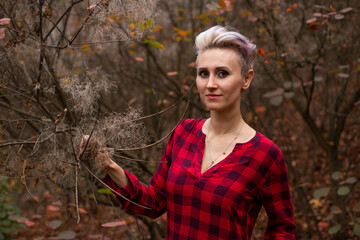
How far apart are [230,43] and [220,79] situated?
0.17m

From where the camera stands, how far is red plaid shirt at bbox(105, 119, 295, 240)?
1.62 m

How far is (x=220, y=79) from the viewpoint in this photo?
1648 mm

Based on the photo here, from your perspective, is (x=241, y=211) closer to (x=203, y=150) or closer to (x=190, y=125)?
(x=203, y=150)

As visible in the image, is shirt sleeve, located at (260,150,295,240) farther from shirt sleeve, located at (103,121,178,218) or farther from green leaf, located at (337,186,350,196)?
green leaf, located at (337,186,350,196)

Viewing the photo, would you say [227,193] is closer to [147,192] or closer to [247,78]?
[147,192]

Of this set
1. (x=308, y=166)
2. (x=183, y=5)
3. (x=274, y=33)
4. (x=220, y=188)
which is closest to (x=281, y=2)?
(x=274, y=33)

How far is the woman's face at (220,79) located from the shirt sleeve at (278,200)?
1.16 ft

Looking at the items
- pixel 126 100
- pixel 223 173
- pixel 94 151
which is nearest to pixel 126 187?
pixel 94 151

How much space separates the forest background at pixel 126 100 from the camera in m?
1.72

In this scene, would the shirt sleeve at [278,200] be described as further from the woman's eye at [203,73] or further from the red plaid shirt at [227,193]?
the woman's eye at [203,73]

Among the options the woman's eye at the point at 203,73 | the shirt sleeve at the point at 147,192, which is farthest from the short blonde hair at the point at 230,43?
the shirt sleeve at the point at 147,192

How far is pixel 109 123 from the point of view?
1.68m

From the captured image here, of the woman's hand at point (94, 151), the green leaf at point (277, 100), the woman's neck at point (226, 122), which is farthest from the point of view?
the green leaf at point (277, 100)

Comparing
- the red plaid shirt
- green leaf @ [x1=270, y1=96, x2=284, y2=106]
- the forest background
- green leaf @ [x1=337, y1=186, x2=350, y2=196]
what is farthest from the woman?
green leaf @ [x1=270, y1=96, x2=284, y2=106]
